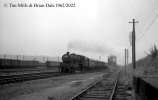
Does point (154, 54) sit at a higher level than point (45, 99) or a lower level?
higher

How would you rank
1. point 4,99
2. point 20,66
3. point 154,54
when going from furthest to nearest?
point 20,66 < point 154,54 < point 4,99

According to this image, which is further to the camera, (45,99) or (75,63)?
(75,63)

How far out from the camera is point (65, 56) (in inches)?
1374

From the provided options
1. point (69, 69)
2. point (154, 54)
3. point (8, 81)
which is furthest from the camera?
point (69, 69)

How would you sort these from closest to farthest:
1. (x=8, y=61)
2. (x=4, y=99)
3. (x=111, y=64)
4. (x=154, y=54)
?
(x=4, y=99) < (x=154, y=54) < (x=8, y=61) < (x=111, y=64)

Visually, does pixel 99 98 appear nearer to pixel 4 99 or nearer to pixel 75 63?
pixel 4 99

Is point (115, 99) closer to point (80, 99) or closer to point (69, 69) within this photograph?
point (80, 99)

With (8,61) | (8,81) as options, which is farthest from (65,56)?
(8,81)

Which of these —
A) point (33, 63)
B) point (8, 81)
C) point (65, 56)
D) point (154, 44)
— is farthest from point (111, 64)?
point (8, 81)

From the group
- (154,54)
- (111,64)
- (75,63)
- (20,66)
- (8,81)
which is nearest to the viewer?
Answer: (8,81)

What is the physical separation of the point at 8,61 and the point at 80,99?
107 ft

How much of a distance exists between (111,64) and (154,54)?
71.5 meters

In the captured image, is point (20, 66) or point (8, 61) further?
point (20, 66)

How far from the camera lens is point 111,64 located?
9144cm
